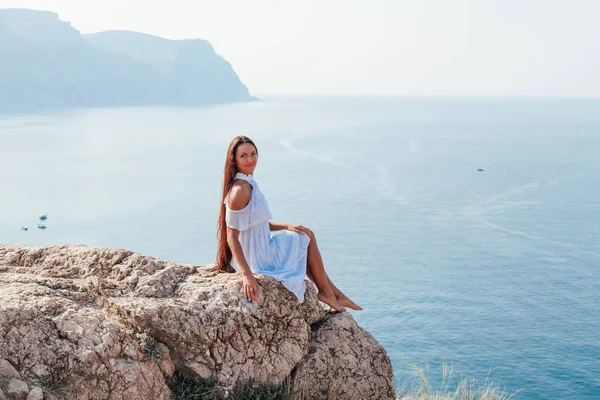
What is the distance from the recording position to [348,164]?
85.9 m

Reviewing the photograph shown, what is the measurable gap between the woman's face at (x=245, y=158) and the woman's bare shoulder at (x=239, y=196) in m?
0.15

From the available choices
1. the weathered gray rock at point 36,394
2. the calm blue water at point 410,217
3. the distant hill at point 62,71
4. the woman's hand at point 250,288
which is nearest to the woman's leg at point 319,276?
the woman's hand at point 250,288

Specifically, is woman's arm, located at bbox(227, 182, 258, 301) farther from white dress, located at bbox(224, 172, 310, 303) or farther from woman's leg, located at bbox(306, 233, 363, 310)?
woman's leg, located at bbox(306, 233, 363, 310)

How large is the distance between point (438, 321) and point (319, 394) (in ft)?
132

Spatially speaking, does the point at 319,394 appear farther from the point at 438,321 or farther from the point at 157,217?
the point at 157,217

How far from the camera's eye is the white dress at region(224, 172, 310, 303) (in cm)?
517

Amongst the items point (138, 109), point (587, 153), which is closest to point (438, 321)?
point (587, 153)

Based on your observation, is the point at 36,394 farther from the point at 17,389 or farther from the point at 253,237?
the point at 253,237

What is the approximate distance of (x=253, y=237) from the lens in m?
5.22

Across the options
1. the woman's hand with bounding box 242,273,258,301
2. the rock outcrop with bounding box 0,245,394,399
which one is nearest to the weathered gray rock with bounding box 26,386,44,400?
the rock outcrop with bounding box 0,245,394,399

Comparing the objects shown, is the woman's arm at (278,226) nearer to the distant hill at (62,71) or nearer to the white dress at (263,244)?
the white dress at (263,244)

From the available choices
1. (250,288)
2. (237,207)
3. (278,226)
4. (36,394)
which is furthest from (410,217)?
(36,394)

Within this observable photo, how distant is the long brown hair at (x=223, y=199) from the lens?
5.29 meters

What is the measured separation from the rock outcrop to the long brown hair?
0.15m
